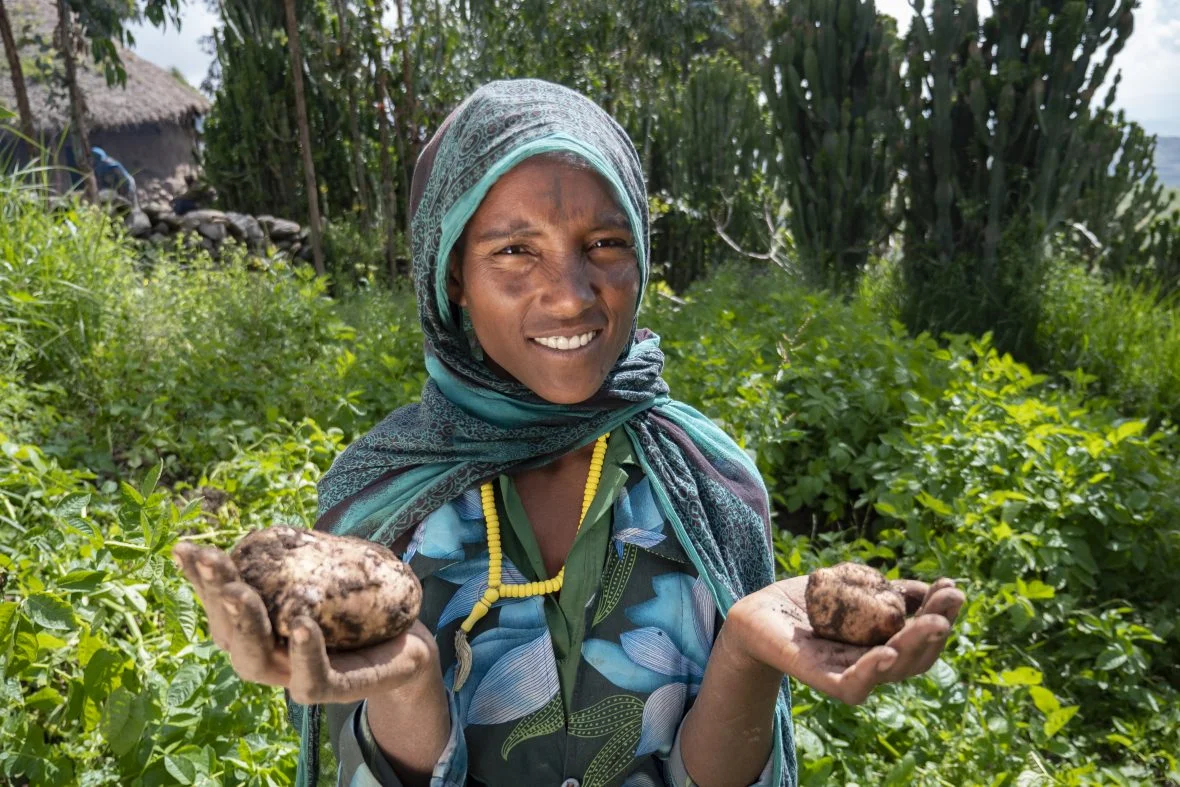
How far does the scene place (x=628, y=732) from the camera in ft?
4.23

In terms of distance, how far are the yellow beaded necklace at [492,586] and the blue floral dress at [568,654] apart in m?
0.01

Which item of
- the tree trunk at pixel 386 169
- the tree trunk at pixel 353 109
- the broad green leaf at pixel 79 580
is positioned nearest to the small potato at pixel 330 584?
the broad green leaf at pixel 79 580

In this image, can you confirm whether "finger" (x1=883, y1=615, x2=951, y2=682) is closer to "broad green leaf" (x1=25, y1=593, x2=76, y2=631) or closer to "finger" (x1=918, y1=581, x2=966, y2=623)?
"finger" (x1=918, y1=581, x2=966, y2=623)

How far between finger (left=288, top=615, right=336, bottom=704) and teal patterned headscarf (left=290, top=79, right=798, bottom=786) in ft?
1.60

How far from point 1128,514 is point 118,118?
14.9m

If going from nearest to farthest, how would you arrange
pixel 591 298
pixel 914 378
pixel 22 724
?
pixel 591 298, pixel 22 724, pixel 914 378

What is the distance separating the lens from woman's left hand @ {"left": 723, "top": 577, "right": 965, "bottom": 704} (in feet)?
3.02

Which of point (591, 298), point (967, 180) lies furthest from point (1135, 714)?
point (967, 180)

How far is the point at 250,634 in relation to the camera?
84 cm

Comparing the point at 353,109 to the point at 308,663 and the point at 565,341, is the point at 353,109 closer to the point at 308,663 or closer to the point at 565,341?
the point at 565,341

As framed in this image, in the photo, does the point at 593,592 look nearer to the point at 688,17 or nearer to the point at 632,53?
the point at 632,53

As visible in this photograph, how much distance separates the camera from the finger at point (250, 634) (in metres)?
0.82

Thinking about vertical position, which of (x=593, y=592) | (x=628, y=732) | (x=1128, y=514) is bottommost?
(x=1128, y=514)

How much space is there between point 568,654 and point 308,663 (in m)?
0.51
